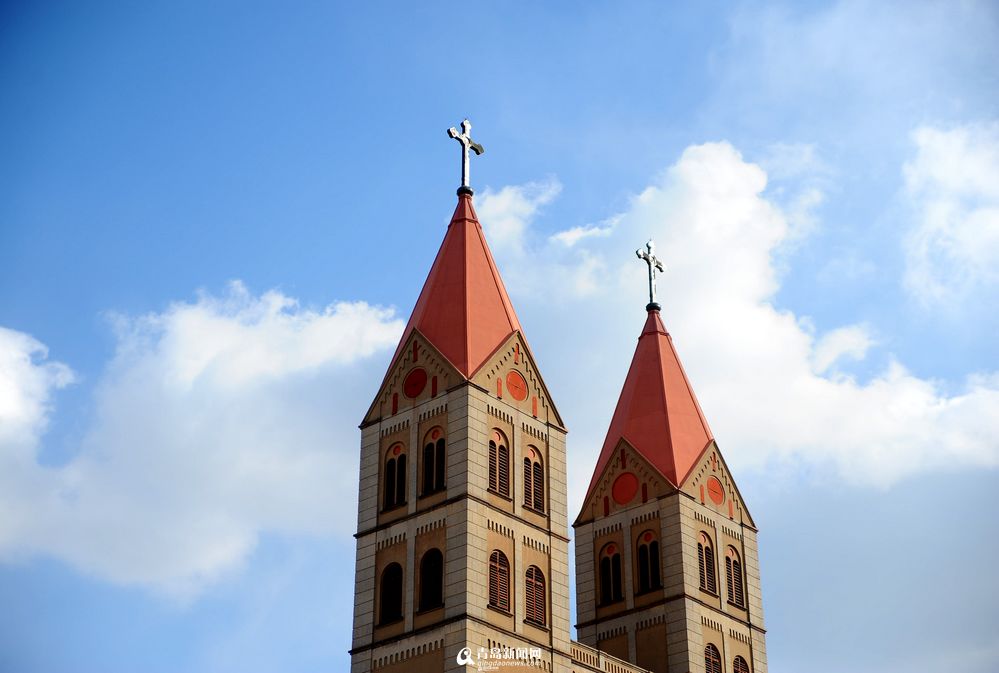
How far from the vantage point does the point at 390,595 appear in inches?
2393

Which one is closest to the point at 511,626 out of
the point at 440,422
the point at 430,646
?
the point at 430,646

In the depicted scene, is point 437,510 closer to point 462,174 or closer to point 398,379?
point 398,379

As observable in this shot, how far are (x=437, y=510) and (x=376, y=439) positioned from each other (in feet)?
17.6

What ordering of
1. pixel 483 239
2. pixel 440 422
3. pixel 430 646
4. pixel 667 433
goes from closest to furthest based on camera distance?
1. pixel 430 646
2. pixel 440 422
3. pixel 483 239
4. pixel 667 433

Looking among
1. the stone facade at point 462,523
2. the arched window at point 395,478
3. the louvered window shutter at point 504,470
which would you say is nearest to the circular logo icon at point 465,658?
the stone facade at point 462,523

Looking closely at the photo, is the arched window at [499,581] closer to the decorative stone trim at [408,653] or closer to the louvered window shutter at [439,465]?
the decorative stone trim at [408,653]

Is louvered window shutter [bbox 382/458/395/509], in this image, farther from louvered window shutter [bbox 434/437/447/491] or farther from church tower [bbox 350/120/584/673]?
louvered window shutter [bbox 434/437/447/491]

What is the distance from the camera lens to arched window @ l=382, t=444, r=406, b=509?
62719 millimetres

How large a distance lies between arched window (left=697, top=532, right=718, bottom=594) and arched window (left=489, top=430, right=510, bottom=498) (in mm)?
12058

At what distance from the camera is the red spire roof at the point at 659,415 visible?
72.4m

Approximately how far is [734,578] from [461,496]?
17412 millimetres

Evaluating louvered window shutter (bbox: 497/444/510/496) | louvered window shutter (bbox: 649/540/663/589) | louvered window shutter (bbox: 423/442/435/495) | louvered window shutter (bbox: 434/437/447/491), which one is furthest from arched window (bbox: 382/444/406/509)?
louvered window shutter (bbox: 649/540/663/589)

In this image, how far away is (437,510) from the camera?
60594 millimetres

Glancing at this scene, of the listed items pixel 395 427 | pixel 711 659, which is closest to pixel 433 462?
pixel 395 427
